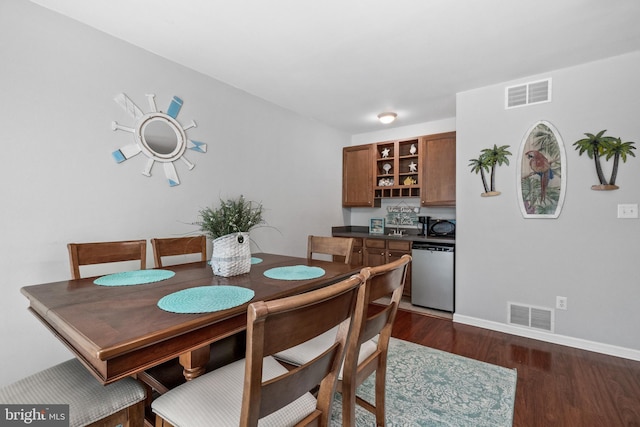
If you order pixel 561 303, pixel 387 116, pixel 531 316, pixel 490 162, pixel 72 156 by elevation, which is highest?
pixel 387 116

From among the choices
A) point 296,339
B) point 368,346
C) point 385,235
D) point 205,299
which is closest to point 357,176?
point 385,235

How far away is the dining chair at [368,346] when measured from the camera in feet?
3.65

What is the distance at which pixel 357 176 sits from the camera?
461cm

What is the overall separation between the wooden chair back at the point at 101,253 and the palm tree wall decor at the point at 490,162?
311 cm

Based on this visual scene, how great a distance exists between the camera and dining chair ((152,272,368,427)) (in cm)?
70

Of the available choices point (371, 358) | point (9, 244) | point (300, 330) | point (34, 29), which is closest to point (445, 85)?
point (371, 358)

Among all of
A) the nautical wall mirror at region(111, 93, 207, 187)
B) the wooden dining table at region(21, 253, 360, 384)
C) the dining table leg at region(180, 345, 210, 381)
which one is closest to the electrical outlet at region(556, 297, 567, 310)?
the wooden dining table at region(21, 253, 360, 384)

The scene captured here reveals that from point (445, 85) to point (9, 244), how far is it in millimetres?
3718

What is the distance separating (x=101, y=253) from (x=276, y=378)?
1.53 meters

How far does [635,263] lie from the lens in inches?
92.2

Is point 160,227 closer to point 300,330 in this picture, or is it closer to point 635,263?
point 300,330

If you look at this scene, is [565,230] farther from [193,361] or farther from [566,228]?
[193,361]

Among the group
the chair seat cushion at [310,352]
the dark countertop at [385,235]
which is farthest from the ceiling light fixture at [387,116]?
the chair seat cushion at [310,352]

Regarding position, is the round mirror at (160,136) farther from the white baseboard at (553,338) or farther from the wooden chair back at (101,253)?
the white baseboard at (553,338)
